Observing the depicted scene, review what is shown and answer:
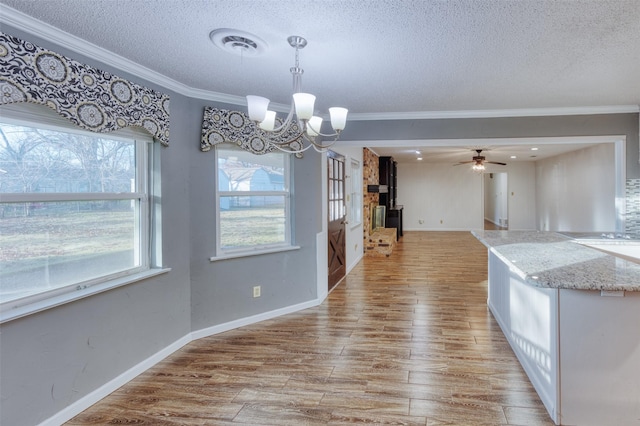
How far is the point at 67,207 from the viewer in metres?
2.38

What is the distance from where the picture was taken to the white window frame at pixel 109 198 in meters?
2.05

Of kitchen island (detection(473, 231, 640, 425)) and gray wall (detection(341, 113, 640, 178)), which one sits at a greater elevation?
gray wall (detection(341, 113, 640, 178))

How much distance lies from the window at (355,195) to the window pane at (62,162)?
14.0 ft

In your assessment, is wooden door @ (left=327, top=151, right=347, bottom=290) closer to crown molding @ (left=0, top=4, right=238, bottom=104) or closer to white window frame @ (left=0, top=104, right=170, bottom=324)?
crown molding @ (left=0, top=4, right=238, bottom=104)

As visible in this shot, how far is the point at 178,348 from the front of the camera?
321cm

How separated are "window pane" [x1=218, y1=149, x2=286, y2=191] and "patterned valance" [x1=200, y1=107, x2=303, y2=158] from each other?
0.19 meters

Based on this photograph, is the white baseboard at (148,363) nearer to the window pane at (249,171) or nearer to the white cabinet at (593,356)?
the window pane at (249,171)

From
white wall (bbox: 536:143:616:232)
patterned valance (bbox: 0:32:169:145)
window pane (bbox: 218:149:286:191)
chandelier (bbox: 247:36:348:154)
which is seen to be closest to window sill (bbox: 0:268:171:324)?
patterned valance (bbox: 0:32:169:145)

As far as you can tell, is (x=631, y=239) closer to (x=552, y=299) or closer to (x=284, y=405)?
(x=552, y=299)

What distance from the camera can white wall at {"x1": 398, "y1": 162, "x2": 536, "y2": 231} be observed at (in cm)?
1170

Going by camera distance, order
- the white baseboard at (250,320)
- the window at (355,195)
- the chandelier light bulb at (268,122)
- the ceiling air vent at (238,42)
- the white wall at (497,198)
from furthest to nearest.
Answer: the white wall at (497,198), the window at (355,195), the white baseboard at (250,320), the chandelier light bulb at (268,122), the ceiling air vent at (238,42)

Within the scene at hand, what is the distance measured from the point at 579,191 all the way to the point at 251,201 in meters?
6.99

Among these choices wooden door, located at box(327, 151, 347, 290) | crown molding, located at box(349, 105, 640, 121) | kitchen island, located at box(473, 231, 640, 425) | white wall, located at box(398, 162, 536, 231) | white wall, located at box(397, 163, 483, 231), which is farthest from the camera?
white wall, located at box(397, 163, 483, 231)

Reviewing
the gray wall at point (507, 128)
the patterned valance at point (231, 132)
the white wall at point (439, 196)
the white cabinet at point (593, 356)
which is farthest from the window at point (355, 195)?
the white wall at point (439, 196)
